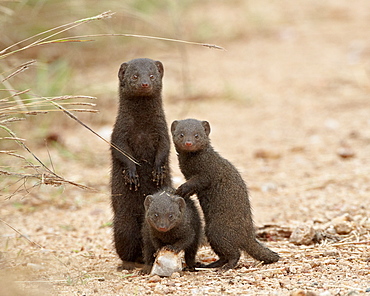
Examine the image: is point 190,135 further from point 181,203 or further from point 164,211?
point 164,211

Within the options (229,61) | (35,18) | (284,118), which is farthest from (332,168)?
(229,61)

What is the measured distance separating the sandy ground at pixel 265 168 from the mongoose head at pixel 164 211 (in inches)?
12.5

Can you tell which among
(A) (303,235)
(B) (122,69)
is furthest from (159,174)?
(A) (303,235)

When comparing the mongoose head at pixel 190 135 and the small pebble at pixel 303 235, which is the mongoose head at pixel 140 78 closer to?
the mongoose head at pixel 190 135

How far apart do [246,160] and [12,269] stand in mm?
3620

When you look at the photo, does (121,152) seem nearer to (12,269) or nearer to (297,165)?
(12,269)

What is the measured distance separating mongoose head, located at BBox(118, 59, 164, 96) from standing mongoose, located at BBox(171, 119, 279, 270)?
322 mm

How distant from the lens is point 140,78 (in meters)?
4.14

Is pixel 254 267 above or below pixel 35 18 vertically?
below

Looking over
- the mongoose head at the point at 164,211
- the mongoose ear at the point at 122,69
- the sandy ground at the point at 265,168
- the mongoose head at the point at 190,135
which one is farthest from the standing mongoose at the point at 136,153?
the mongoose head at the point at 164,211

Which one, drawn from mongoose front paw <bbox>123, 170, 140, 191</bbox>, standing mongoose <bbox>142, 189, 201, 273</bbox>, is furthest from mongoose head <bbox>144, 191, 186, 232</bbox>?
mongoose front paw <bbox>123, 170, 140, 191</bbox>

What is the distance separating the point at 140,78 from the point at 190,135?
19.6 inches

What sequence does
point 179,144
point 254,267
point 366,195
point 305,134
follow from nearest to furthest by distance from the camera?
point 254,267 → point 179,144 → point 366,195 → point 305,134

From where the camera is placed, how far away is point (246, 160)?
23.0ft
